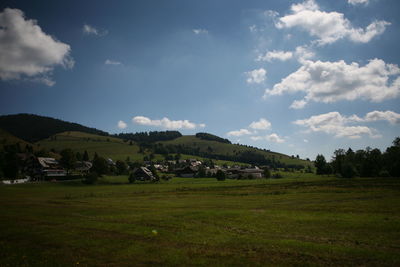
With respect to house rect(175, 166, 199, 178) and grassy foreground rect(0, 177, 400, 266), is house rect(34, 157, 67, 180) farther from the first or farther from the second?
grassy foreground rect(0, 177, 400, 266)

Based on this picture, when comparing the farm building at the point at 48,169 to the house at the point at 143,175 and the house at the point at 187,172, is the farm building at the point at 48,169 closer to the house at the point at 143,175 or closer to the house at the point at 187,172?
the house at the point at 143,175

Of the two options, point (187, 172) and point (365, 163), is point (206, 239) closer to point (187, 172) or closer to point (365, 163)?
point (365, 163)

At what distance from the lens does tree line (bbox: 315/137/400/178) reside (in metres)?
104

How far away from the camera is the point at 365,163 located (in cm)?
11512

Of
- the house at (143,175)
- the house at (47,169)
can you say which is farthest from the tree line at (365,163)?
the house at (47,169)

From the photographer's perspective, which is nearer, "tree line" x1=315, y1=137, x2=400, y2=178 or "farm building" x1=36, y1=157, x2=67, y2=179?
"tree line" x1=315, y1=137, x2=400, y2=178

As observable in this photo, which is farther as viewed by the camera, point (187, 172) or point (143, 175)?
point (187, 172)

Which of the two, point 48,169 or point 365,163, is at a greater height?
point 365,163

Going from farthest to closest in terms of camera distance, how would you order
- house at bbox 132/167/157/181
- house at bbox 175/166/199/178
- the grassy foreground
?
house at bbox 175/166/199/178
house at bbox 132/167/157/181
the grassy foreground

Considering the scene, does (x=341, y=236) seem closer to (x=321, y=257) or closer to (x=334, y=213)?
(x=321, y=257)

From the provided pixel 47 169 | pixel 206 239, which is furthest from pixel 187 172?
pixel 206 239

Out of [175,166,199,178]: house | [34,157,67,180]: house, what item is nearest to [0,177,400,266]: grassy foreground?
[34,157,67,180]: house

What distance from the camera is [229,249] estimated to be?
55.7 ft

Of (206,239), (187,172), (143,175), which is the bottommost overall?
(187,172)
